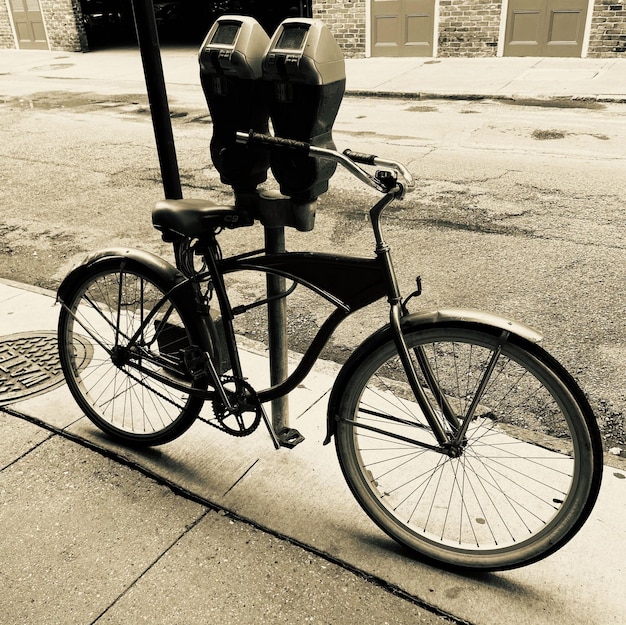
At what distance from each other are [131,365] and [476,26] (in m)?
12.2

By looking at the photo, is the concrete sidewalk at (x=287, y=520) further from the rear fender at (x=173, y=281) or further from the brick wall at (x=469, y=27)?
the brick wall at (x=469, y=27)

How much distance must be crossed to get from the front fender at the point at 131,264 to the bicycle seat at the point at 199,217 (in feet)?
0.82

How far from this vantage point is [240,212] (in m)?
2.38

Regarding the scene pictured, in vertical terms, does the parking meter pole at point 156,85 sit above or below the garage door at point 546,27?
above

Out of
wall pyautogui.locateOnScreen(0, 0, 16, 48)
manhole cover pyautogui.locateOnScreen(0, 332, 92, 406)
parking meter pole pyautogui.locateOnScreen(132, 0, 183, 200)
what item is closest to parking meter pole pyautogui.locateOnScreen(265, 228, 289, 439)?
parking meter pole pyautogui.locateOnScreen(132, 0, 183, 200)

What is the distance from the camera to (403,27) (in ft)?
44.3

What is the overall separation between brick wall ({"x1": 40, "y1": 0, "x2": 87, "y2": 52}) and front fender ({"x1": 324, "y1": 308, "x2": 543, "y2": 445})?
18.9m

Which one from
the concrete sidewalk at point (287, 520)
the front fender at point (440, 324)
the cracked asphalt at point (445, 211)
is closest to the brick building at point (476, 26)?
the cracked asphalt at point (445, 211)

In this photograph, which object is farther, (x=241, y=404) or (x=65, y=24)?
(x=65, y=24)

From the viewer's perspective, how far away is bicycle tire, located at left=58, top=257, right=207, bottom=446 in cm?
266

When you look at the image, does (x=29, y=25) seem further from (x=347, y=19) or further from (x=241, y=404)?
(x=241, y=404)

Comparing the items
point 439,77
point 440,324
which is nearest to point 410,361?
point 440,324

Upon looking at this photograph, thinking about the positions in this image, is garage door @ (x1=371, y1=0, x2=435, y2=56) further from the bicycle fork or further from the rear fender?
the bicycle fork

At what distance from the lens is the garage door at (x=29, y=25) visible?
18703 mm
